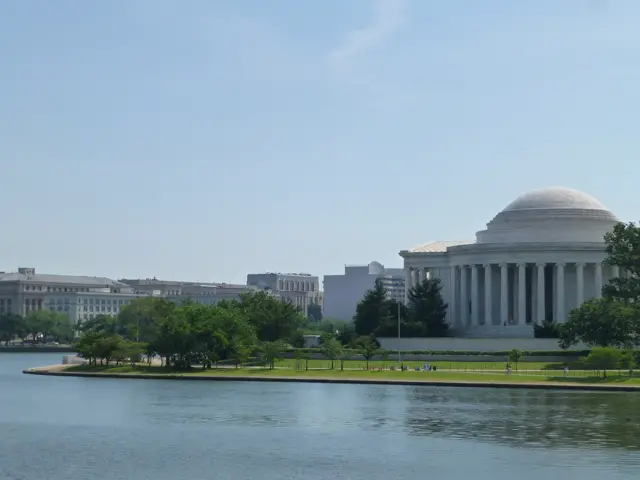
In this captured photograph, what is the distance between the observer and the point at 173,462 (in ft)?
161

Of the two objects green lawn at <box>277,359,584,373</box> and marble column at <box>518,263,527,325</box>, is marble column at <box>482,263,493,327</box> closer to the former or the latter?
marble column at <box>518,263,527,325</box>

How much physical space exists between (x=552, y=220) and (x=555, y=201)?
4185mm

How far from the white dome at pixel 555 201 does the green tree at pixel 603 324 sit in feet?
101

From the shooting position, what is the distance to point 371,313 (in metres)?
136

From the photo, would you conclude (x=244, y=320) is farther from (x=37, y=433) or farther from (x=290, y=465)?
(x=290, y=465)

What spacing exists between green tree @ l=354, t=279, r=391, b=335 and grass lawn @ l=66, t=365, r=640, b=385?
2775 centimetres

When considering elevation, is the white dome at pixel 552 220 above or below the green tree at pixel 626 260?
above

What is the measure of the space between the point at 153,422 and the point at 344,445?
13104 mm

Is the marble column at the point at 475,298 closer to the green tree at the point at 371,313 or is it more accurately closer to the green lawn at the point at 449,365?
the green tree at the point at 371,313

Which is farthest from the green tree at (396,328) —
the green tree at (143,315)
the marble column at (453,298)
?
the green tree at (143,315)

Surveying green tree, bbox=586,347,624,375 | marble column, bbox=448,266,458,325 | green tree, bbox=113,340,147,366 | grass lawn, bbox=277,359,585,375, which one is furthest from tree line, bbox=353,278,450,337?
green tree, bbox=586,347,624,375

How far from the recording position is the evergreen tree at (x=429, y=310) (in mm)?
134375

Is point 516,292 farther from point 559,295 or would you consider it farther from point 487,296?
point 559,295

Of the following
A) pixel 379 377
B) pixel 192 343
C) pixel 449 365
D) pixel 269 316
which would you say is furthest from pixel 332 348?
pixel 269 316
